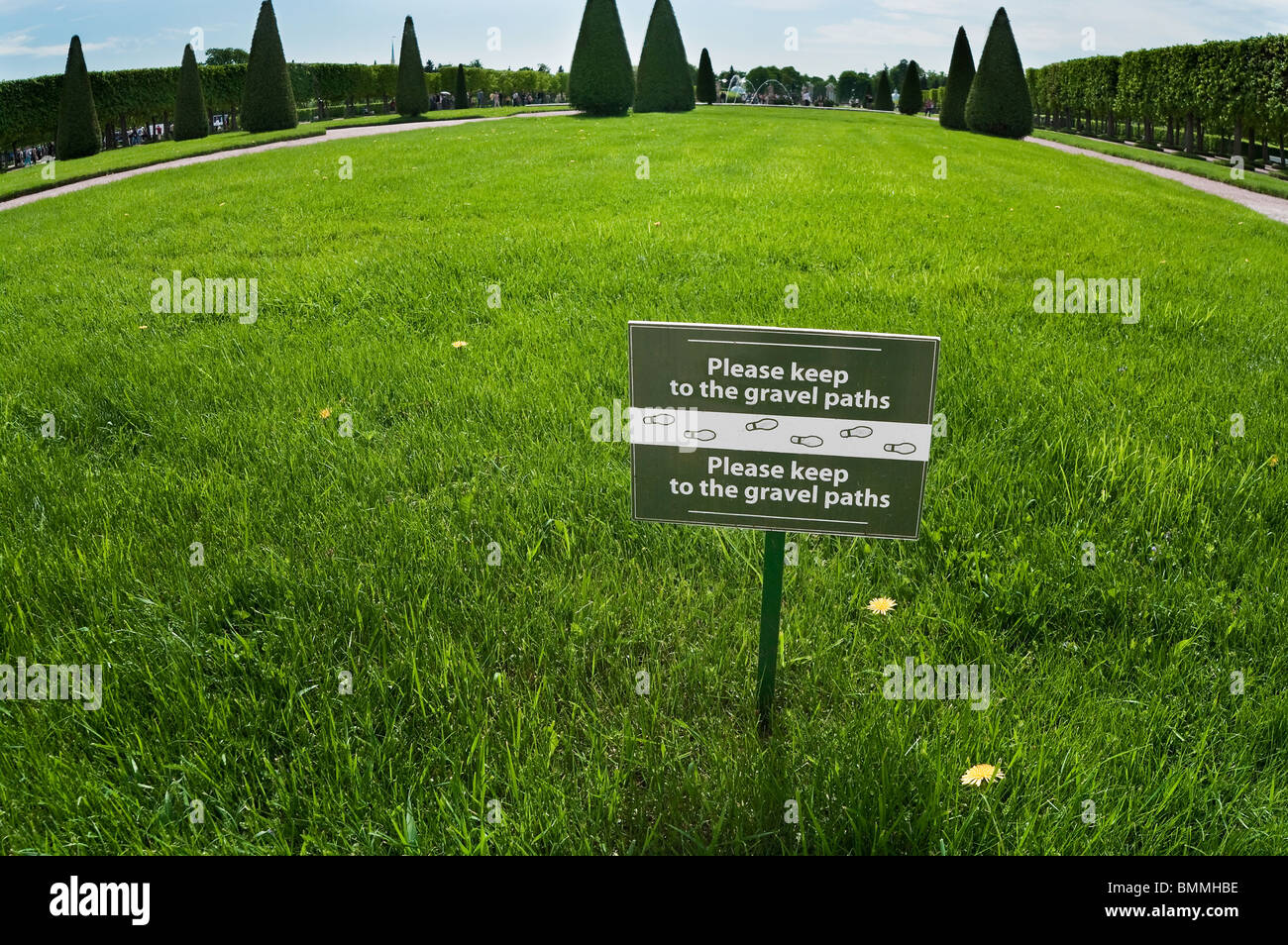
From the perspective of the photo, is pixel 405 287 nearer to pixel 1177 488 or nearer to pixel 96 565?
pixel 96 565

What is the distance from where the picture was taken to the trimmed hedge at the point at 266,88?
2570 cm

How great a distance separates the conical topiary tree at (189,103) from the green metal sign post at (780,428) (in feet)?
104

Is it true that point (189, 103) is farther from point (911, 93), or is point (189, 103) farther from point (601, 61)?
point (911, 93)

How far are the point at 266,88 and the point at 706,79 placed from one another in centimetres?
3058

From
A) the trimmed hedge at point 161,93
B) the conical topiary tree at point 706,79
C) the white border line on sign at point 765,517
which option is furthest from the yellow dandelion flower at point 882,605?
the conical topiary tree at point 706,79

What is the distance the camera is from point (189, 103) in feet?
91.1

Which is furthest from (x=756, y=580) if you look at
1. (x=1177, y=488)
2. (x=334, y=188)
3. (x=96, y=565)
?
(x=334, y=188)

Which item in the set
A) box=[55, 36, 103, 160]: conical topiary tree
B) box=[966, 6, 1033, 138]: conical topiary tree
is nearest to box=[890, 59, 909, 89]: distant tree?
box=[966, 6, 1033, 138]: conical topiary tree

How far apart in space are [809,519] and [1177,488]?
7.35ft

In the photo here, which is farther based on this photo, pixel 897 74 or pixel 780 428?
pixel 897 74

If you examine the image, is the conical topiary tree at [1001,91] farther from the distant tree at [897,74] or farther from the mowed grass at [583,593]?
the distant tree at [897,74]

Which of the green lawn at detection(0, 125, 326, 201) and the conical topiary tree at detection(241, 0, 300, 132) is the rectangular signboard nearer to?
the green lawn at detection(0, 125, 326, 201)

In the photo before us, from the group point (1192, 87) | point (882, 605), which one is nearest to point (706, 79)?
point (1192, 87)

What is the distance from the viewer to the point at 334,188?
37.0 ft
